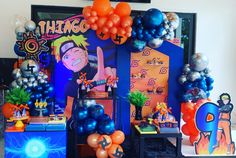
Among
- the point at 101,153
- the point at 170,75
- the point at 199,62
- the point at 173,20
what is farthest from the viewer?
the point at 170,75

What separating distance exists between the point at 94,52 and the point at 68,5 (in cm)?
70

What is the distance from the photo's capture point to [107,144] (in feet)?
10.8

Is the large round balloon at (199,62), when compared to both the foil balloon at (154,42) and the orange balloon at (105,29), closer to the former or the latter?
the foil balloon at (154,42)

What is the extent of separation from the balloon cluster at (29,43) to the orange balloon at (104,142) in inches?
49.9

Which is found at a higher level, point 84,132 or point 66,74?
point 66,74

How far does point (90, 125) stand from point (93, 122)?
5cm

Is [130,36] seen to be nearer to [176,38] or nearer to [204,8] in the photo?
[176,38]

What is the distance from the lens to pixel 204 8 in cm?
451

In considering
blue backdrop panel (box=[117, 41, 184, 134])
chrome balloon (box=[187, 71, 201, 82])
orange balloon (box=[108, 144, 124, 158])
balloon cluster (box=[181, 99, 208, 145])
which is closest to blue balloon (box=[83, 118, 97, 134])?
orange balloon (box=[108, 144, 124, 158])

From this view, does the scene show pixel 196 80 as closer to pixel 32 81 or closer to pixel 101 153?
pixel 101 153

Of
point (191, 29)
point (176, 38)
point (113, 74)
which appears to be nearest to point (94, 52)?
point (113, 74)

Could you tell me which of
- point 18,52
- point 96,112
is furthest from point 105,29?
point 18,52

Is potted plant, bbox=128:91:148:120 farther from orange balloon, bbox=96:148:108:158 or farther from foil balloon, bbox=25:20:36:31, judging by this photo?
foil balloon, bbox=25:20:36:31

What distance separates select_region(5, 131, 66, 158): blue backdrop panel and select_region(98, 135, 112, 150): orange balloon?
0.37 m
